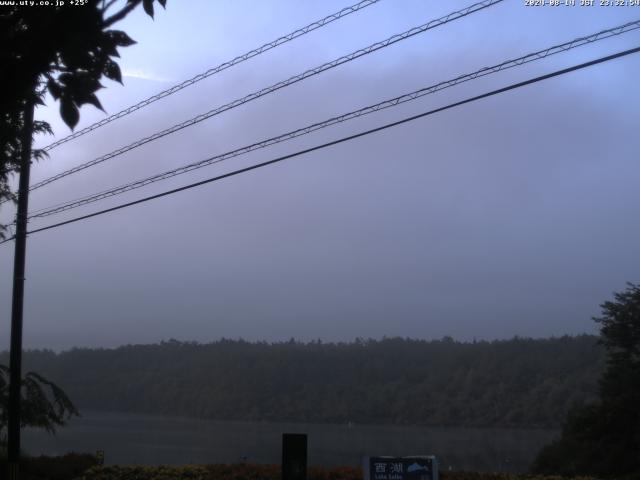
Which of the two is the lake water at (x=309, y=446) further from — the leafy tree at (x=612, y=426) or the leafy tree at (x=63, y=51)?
the leafy tree at (x=63, y=51)

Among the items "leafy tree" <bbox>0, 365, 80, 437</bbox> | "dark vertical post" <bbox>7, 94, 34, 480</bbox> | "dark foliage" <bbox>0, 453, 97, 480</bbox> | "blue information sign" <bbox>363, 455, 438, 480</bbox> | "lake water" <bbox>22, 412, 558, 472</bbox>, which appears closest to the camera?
"blue information sign" <bbox>363, 455, 438, 480</bbox>

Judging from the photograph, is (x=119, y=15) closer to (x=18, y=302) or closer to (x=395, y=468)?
(x=395, y=468)

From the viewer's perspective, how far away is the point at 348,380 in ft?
205

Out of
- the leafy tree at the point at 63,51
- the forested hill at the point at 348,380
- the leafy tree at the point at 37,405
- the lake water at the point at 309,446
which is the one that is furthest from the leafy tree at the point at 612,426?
the leafy tree at the point at 63,51

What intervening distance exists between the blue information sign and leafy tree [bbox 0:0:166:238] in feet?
29.1

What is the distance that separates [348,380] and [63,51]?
195ft

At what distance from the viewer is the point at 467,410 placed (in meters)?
53.2

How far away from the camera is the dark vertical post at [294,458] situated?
44.7ft

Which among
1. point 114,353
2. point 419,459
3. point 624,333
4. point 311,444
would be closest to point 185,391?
point 114,353

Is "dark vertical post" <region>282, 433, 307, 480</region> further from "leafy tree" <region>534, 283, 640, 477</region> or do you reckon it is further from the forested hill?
the forested hill

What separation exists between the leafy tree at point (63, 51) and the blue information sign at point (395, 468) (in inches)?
350

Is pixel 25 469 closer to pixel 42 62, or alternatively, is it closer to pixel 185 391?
pixel 42 62

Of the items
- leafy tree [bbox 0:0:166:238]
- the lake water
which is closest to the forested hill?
the lake water

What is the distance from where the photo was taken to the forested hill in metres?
53.4
